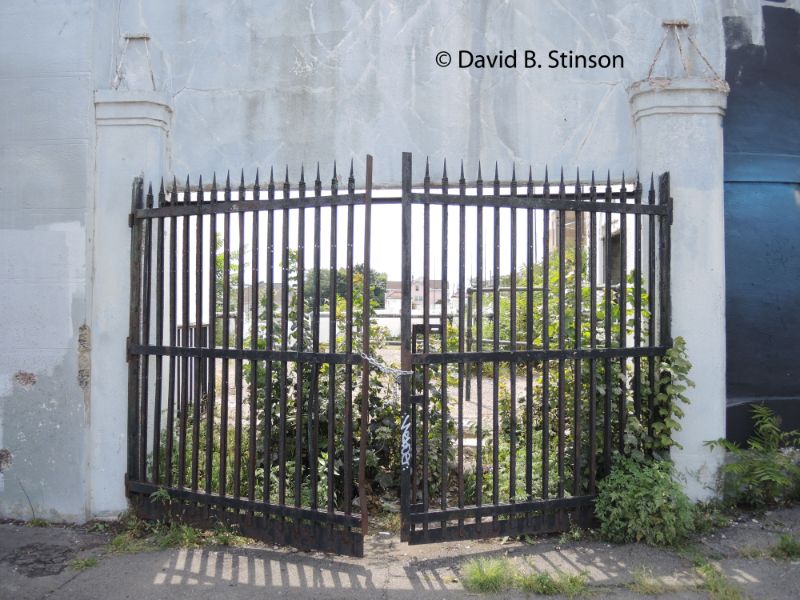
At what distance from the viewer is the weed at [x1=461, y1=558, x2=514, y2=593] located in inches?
146

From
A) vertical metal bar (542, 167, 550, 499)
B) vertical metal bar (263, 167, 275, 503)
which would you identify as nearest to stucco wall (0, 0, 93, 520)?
vertical metal bar (263, 167, 275, 503)

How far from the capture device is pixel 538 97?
492 cm

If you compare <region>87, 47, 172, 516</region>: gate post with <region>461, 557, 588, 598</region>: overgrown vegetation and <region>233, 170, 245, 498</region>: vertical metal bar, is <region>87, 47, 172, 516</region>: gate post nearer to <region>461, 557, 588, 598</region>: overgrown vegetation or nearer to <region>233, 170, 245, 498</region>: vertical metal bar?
<region>233, 170, 245, 498</region>: vertical metal bar

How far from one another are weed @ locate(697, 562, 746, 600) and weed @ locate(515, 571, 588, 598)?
2.31 feet

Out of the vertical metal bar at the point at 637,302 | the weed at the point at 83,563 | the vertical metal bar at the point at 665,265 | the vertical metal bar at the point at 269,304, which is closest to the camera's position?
the weed at the point at 83,563

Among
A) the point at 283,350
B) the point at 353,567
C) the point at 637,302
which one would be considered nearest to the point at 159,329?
the point at 283,350

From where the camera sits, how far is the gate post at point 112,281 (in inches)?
186

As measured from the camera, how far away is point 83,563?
4027 mm

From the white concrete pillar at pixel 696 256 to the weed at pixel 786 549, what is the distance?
0.63m

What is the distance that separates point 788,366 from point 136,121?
5476 millimetres

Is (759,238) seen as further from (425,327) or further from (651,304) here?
(425,327)

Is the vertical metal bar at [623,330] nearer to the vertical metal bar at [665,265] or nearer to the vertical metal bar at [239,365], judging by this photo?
the vertical metal bar at [665,265]

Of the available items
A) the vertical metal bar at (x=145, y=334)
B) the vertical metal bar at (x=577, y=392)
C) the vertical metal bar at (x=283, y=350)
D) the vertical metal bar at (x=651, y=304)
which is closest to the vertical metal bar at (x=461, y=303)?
the vertical metal bar at (x=577, y=392)

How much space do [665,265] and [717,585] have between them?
7.17ft
